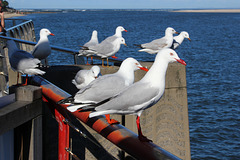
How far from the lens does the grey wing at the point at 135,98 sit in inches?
107

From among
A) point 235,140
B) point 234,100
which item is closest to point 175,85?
point 235,140

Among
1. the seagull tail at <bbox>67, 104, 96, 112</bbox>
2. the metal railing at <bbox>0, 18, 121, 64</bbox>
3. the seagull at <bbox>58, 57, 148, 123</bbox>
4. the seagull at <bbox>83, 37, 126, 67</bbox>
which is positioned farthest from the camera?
the seagull at <bbox>83, 37, 126, 67</bbox>

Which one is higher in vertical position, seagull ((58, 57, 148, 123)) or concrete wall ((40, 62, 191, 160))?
seagull ((58, 57, 148, 123))

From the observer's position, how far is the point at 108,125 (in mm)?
1909

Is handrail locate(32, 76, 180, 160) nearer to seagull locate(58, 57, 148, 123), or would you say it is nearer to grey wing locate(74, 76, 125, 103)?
seagull locate(58, 57, 148, 123)

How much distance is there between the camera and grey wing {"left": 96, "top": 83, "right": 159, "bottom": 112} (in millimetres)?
2707

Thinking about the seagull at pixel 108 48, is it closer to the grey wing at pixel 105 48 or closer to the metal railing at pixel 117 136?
the grey wing at pixel 105 48

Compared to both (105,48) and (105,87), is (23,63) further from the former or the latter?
(105,48)

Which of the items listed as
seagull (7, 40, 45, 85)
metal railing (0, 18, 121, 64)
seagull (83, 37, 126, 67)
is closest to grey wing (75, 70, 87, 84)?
seagull (7, 40, 45, 85)

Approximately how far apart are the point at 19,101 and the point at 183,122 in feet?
8.87

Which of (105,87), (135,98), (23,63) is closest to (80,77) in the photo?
(105,87)

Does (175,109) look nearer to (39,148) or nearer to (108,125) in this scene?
(39,148)

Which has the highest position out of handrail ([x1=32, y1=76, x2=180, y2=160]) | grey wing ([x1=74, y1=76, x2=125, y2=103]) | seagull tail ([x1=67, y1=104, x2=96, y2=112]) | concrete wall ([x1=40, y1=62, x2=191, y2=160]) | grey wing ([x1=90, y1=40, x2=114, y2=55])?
handrail ([x1=32, y1=76, x2=180, y2=160])

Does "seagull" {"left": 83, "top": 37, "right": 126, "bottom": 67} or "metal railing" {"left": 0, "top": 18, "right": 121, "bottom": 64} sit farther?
"seagull" {"left": 83, "top": 37, "right": 126, "bottom": 67}
